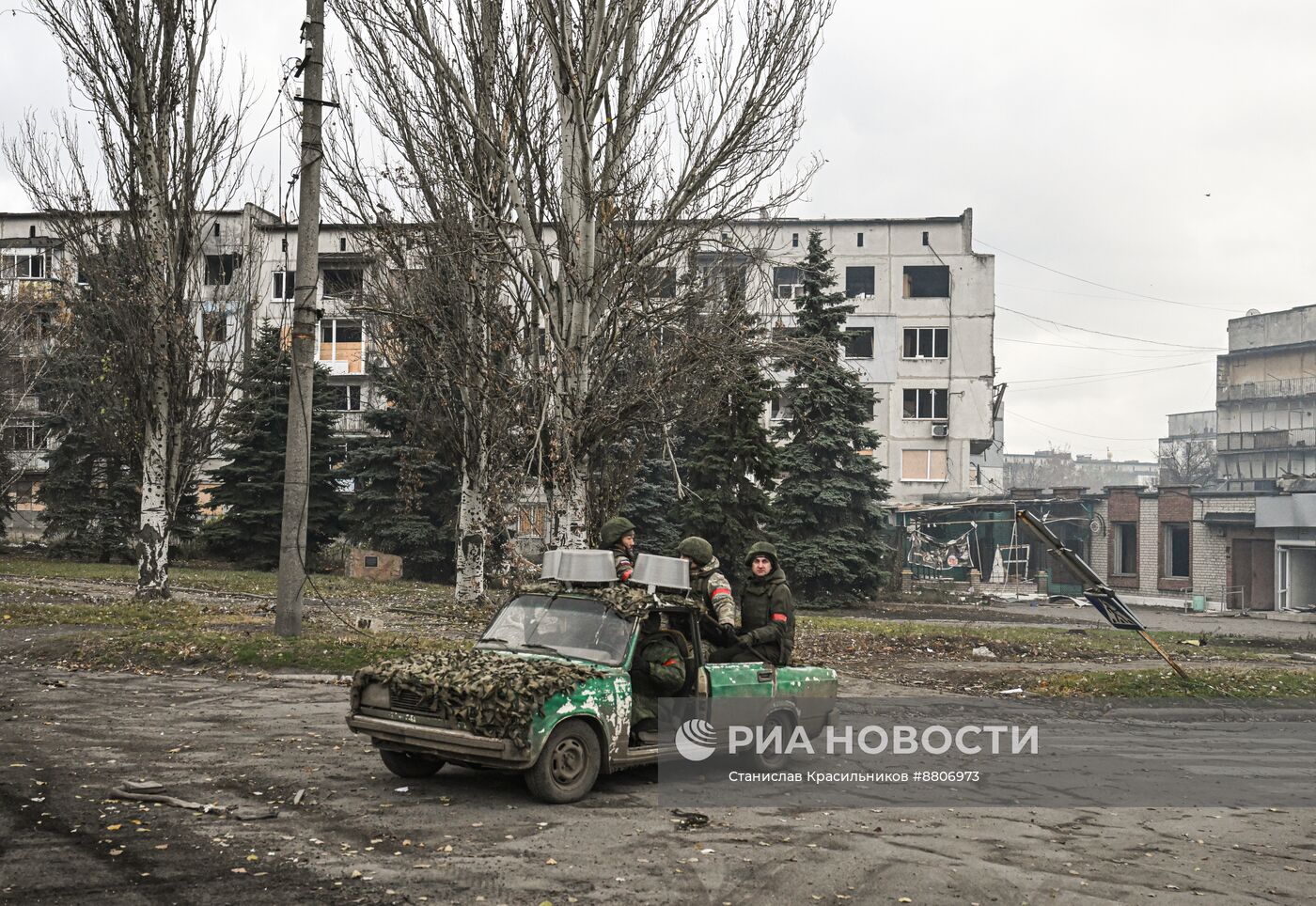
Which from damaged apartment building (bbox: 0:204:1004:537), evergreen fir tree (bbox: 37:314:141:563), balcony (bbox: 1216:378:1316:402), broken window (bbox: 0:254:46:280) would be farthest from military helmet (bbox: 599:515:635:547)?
balcony (bbox: 1216:378:1316:402)

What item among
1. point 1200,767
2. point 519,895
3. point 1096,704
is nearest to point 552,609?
point 519,895

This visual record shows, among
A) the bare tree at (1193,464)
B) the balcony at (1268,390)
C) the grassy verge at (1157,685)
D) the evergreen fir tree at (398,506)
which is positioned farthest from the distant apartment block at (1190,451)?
the grassy verge at (1157,685)

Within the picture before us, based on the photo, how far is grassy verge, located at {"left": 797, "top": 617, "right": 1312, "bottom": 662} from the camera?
2016cm

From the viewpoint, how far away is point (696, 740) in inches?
355

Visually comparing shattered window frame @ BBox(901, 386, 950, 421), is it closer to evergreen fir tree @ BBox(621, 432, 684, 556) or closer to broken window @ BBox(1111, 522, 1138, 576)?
broken window @ BBox(1111, 522, 1138, 576)

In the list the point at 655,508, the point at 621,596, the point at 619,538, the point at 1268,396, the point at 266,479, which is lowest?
the point at 621,596

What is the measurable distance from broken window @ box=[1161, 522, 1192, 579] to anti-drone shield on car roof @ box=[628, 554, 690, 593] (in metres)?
41.9

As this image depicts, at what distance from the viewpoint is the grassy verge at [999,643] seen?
66.1 feet

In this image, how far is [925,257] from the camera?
178ft

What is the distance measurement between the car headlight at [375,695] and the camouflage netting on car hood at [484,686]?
0.04m

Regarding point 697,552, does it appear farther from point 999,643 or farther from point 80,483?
point 80,483

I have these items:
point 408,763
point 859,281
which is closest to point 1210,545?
point 859,281

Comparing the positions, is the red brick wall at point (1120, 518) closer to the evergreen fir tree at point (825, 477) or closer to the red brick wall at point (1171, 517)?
the red brick wall at point (1171, 517)

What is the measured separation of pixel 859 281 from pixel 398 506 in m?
28.6
